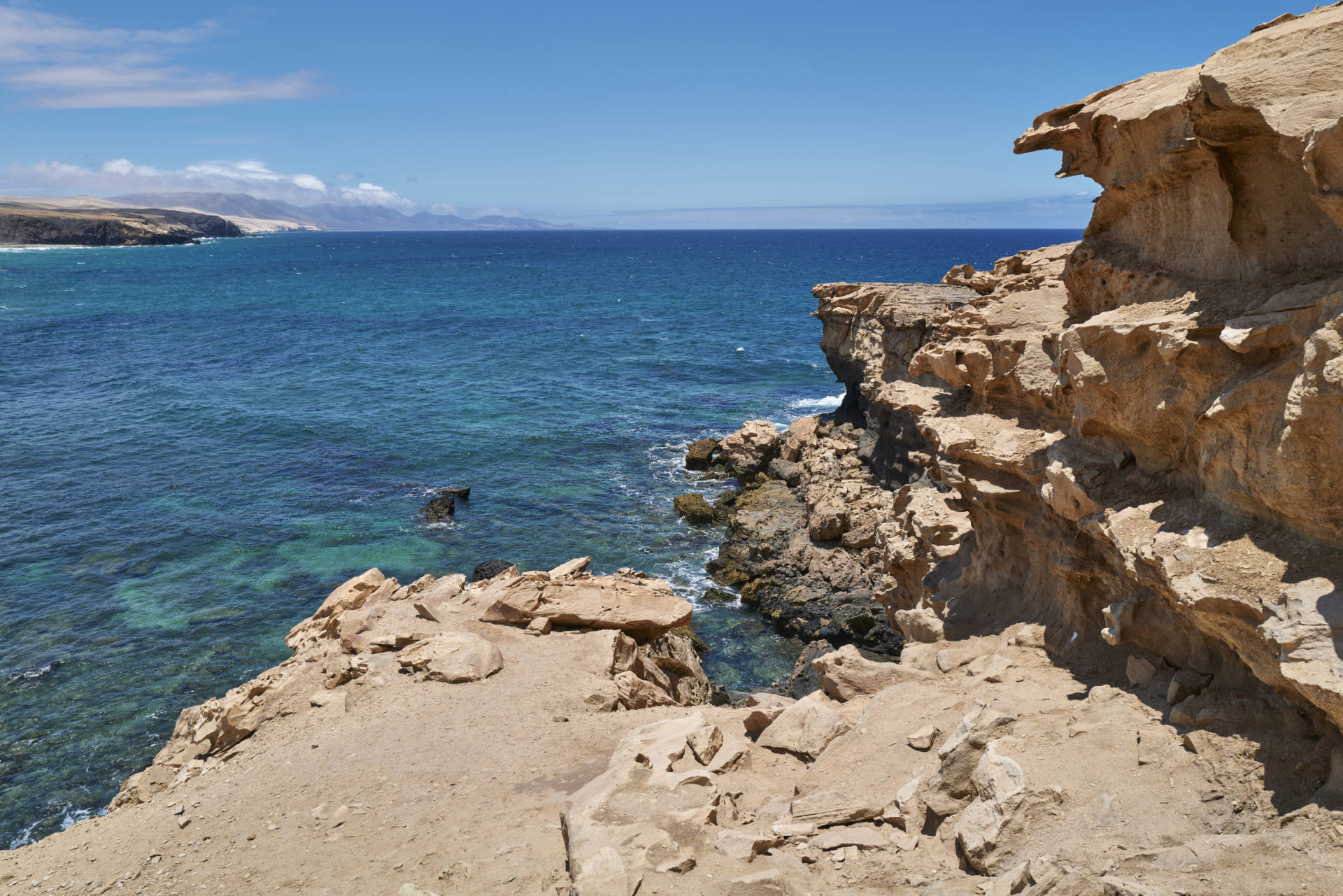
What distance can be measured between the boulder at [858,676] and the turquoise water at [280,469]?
834cm

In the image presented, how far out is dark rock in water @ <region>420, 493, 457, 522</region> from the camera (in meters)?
32.1

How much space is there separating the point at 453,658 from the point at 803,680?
8.38m

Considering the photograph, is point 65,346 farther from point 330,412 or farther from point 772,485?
point 772,485

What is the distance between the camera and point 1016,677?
1132 cm

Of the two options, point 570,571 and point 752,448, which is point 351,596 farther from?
point 752,448

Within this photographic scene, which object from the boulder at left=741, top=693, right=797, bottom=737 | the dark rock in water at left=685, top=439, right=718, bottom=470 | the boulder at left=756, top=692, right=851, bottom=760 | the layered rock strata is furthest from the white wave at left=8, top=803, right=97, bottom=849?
the dark rock in water at left=685, top=439, right=718, bottom=470

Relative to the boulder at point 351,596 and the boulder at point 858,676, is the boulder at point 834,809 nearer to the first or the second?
the boulder at point 858,676

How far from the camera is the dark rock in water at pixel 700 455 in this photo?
37875 millimetres

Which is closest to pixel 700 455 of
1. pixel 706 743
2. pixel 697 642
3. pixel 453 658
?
pixel 697 642

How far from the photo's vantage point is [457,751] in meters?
13.3

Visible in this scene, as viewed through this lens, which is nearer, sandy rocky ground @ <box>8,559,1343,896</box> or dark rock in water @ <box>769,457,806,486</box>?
sandy rocky ground @ <box>8,559,1343,896</box>

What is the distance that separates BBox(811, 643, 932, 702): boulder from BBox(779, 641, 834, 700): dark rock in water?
5006mm

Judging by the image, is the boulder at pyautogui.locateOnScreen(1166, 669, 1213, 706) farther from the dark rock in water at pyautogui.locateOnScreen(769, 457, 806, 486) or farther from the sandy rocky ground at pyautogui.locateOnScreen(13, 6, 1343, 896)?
the dark rock in water at pyautogui.locateOnScreen(769, 457, 806, 486)

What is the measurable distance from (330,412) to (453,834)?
128 feet
